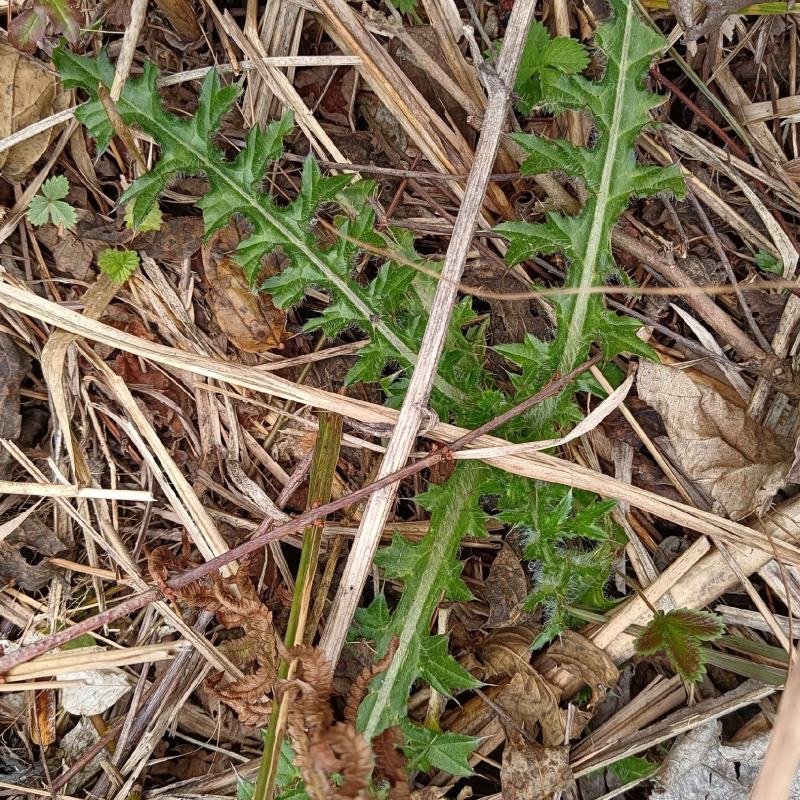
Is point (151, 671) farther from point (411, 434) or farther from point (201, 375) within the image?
point (411, 434)

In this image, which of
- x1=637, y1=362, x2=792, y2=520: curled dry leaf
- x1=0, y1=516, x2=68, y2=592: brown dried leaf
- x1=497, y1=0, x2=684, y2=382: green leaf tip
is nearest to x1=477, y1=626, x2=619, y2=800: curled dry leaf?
x1=637, y1=362, x2=792, y2=520: curled dry leaf

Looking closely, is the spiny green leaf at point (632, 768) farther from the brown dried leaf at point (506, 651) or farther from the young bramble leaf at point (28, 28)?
the young bramble leaf at point (28, 28)

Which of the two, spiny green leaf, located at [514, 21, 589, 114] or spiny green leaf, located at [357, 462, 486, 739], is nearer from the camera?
spiny green leaf, located at [357, 462, 486, 739]

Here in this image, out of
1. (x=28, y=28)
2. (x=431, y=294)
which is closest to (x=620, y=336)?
(x=431, y=294)

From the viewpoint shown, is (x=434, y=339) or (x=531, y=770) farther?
(x=531, y=770)

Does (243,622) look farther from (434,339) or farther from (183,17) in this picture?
(183,17)

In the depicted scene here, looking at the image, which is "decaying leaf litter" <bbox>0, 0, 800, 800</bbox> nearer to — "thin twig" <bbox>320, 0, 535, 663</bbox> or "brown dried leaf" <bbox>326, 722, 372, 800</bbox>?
"thin twig" <bbox>320, 0, 535, 663</bbox>

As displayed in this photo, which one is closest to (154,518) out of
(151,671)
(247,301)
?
(151,671)
